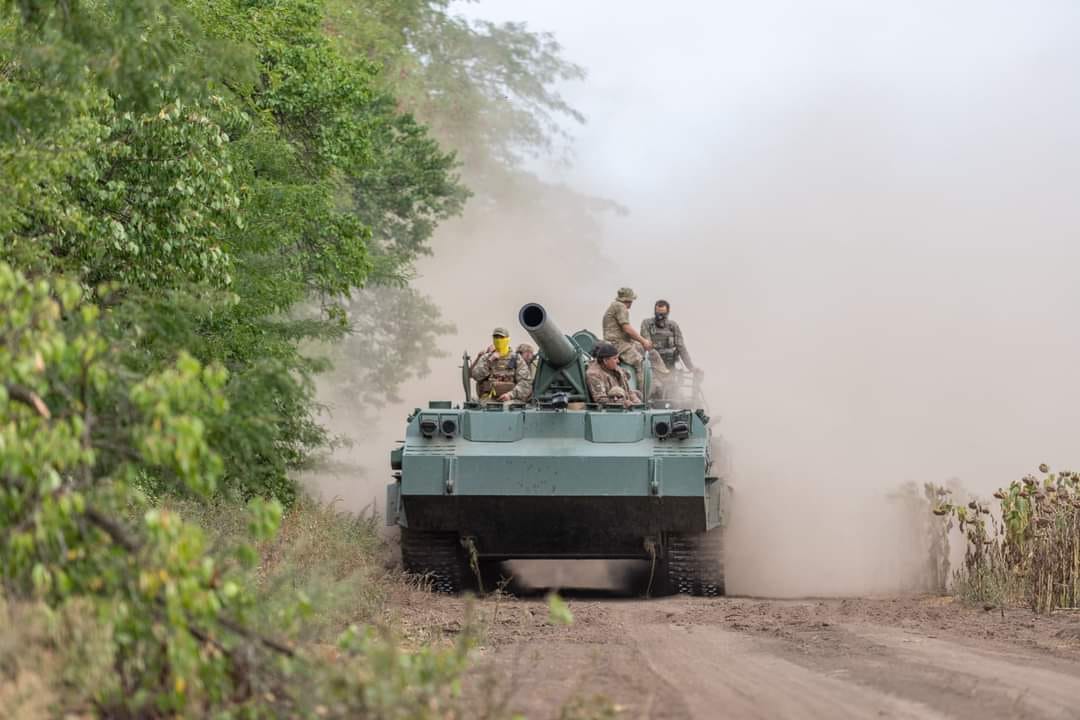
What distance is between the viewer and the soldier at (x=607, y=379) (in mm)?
16188

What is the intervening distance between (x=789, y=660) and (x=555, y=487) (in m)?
4.89

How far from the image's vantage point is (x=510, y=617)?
513 inches

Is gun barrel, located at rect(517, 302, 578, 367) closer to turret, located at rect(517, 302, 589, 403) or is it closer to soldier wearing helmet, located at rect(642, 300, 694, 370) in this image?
turret, located at rect(517, 302, 589, 403)

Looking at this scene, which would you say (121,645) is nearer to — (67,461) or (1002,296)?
(67,461)

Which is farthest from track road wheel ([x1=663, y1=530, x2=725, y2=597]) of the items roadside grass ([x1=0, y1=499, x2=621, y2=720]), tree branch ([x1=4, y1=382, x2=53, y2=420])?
tree branch ([x1=4, y1=382, x2=53, y2=420])

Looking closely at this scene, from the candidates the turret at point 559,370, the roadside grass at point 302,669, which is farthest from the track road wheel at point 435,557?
the roadside grass at point 302,669

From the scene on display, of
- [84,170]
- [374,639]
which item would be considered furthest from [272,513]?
[84,170]

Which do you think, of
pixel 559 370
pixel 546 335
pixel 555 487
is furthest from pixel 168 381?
pixel 559 370

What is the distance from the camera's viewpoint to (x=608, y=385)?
53.8ft

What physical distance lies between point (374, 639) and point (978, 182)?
87.0ft

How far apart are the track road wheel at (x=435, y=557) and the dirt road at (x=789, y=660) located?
113 centimetres

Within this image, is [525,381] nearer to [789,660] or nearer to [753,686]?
[789,660]

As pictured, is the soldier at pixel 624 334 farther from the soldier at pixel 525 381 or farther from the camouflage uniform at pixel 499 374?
the camouflage uniform at pixel 499 374

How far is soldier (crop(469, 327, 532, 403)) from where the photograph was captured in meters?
17.2
